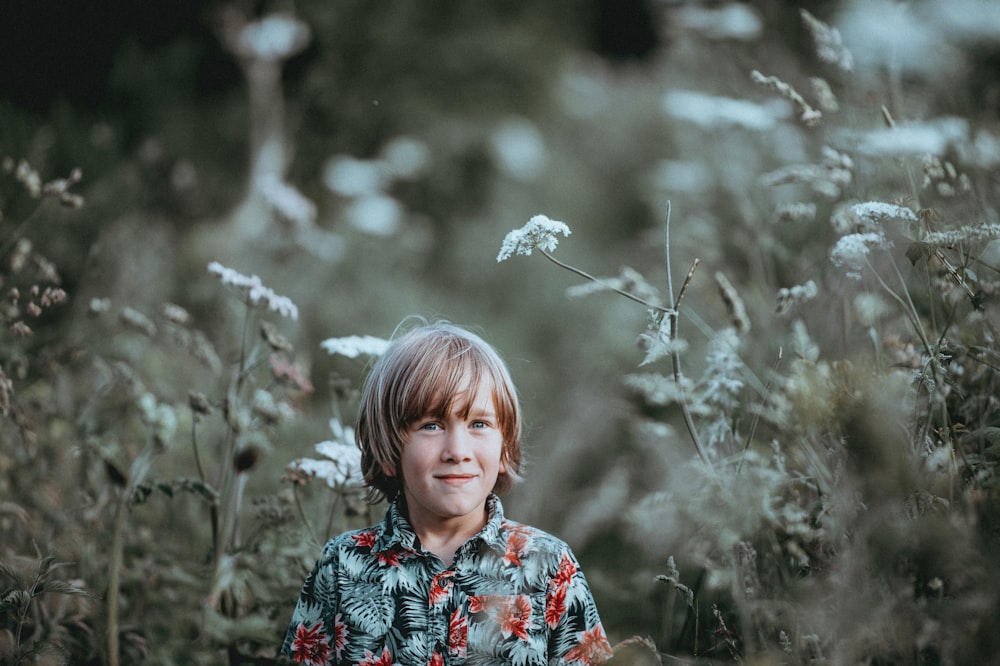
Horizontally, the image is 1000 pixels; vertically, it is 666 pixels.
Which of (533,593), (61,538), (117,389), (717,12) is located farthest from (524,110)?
(533,593)

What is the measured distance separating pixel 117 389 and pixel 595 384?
1.74 meters

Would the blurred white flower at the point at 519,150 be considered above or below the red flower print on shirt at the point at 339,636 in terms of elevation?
below

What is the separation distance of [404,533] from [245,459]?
Result: 1.23 feet

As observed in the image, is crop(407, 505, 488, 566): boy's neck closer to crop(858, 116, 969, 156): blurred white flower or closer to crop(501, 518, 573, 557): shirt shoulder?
crop(501, 518, 573, 557): shirt shoulder

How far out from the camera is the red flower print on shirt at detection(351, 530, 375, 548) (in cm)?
146

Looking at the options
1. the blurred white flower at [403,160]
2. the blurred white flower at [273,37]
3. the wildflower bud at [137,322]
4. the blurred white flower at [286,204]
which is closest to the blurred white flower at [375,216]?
the blurred white flower at [403,160]

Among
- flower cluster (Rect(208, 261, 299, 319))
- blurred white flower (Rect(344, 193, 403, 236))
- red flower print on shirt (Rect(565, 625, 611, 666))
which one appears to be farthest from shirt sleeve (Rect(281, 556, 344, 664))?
blurred white flower (Rect(344, 193, 403, 236))

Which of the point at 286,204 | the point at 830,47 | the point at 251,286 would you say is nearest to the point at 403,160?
the point at 286,204

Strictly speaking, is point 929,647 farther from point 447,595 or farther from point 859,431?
point 447,595

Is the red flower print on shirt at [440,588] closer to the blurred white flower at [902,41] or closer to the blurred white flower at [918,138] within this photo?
the blurred white flower at [918,138]

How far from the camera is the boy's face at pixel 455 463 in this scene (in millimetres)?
1411

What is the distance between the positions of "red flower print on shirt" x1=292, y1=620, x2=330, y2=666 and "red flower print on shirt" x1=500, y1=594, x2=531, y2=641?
29 cm

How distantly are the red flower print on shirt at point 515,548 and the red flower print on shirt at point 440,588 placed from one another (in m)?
0.09

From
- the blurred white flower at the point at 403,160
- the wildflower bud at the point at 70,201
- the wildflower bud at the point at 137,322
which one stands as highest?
the wildflower bud at the point at 70,201
